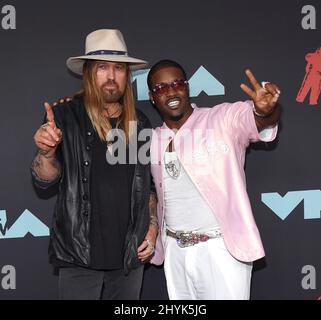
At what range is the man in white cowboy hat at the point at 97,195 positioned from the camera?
7.22 feet

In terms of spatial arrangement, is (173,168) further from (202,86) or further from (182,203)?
(202,86)

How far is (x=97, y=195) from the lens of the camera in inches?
87.4

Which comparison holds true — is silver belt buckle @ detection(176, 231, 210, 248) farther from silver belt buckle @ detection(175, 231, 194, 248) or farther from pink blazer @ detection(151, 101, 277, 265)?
pink blazer @ detection(151, 101, 277, 265)

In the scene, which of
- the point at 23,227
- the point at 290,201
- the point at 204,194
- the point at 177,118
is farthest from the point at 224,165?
the point at 23,227

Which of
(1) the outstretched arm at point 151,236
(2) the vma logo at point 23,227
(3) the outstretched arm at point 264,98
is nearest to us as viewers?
(3) the outstretched arm at point 264,98

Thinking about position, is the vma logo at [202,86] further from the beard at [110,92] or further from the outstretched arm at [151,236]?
the outstretched arm at [151,236]

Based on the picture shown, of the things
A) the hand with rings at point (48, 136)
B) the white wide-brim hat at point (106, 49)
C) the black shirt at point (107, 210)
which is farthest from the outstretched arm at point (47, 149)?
the white wide-brim hat at point (106, 49)

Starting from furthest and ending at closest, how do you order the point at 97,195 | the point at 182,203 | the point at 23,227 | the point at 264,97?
the point at 23,227, the point at 182,203, the point at 97,195, the point at 264,97

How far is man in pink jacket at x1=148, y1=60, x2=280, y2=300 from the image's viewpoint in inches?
88.8

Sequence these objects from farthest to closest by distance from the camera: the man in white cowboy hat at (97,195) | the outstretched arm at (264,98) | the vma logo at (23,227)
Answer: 1. the vma logo at (23,227)
2. the man in white cowboy hat at (97,195)
3. the outstretched arm at (264,98)

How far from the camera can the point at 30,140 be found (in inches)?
108

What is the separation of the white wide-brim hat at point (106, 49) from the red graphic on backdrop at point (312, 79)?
0.93 metres

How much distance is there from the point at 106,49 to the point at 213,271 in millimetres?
1127

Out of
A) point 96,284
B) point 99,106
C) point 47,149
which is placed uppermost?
point 99,106
